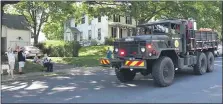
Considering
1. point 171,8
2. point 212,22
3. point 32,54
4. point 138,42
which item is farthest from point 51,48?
point 138,42

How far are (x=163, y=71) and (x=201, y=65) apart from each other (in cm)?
426

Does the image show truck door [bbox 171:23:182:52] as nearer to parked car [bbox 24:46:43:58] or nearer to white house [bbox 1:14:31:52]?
parked car [bbox 24:46:43:58]

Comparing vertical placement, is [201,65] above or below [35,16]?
below

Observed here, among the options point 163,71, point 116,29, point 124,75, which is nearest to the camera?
point 163,71

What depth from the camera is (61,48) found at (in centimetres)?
3241

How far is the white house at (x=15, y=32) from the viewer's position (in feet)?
133

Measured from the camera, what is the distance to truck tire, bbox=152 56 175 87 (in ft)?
37.0

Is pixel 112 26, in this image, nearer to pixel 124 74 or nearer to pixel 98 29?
pixel 98 29

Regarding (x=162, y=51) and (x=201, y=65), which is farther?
(x=201, y=65)

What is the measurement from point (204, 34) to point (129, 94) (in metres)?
7.37

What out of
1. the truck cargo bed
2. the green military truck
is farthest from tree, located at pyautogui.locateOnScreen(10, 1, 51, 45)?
the green military truck

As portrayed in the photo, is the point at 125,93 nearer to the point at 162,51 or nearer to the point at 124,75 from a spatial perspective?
the point at 162,51

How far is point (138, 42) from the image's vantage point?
11.5 meters

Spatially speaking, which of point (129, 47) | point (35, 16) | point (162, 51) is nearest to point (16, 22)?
point (35, 16)
